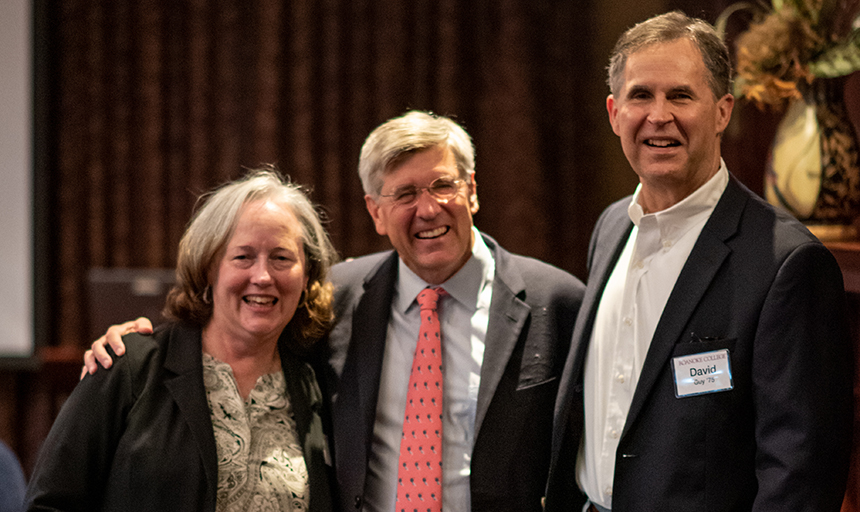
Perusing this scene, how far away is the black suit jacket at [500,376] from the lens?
73.0 inches

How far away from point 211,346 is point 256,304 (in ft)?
0.61

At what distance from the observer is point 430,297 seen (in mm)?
2045

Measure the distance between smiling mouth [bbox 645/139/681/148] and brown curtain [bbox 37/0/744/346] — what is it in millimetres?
2828

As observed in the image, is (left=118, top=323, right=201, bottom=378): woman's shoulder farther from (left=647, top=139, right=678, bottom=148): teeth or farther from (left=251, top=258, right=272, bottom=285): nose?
(left=647, top=139, right=678, bottom=148): teeth

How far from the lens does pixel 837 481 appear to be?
1.41 meters

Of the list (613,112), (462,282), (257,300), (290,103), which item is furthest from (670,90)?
(290,103)

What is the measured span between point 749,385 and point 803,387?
0.38ft

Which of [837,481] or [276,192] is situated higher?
[276,192]

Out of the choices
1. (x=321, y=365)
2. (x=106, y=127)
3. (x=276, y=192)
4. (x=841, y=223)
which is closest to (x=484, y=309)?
(x=321, y=365)

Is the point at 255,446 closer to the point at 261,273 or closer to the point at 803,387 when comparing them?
the point at 261,273

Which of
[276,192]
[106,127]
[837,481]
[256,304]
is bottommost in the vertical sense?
[837,481]

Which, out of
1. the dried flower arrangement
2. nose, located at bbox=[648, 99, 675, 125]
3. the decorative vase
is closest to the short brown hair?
nose, located at bbox=[648, 99, 675, 125]

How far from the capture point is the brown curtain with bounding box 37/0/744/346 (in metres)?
4.39

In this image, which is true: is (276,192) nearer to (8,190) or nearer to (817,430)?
(817,430)
